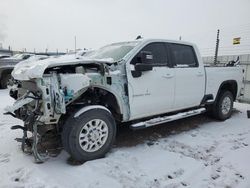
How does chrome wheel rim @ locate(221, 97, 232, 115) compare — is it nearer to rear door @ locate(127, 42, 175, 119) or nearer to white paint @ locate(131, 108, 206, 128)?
white paint @ locate(131, 108, 206, 128)

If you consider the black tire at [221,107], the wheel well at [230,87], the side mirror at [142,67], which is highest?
the side mirror at [142,67]

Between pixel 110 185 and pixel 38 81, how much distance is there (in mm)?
1585

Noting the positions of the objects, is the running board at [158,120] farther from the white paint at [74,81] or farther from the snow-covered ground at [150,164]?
the white paint at [74,81]

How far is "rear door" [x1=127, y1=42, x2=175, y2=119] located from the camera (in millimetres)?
4027

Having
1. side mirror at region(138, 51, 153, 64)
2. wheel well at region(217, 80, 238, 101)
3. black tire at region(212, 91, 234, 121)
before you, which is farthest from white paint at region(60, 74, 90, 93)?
wheel well at region(217, 80, 238, 101)

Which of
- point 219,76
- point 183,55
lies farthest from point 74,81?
point 219,76

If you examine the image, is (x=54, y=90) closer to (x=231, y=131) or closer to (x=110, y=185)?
(x=110, y=185)

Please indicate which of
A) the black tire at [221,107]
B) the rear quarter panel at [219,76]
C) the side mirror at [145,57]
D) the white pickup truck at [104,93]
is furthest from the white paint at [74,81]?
the black tire at [221,107]

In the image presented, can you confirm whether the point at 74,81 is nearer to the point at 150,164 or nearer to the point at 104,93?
the point at 104,93

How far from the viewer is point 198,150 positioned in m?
4.05

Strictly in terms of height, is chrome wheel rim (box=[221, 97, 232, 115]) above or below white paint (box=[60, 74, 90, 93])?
below

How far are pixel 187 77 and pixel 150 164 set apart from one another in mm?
2137

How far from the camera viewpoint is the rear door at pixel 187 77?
15.7 ft

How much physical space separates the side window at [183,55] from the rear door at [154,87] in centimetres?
26
